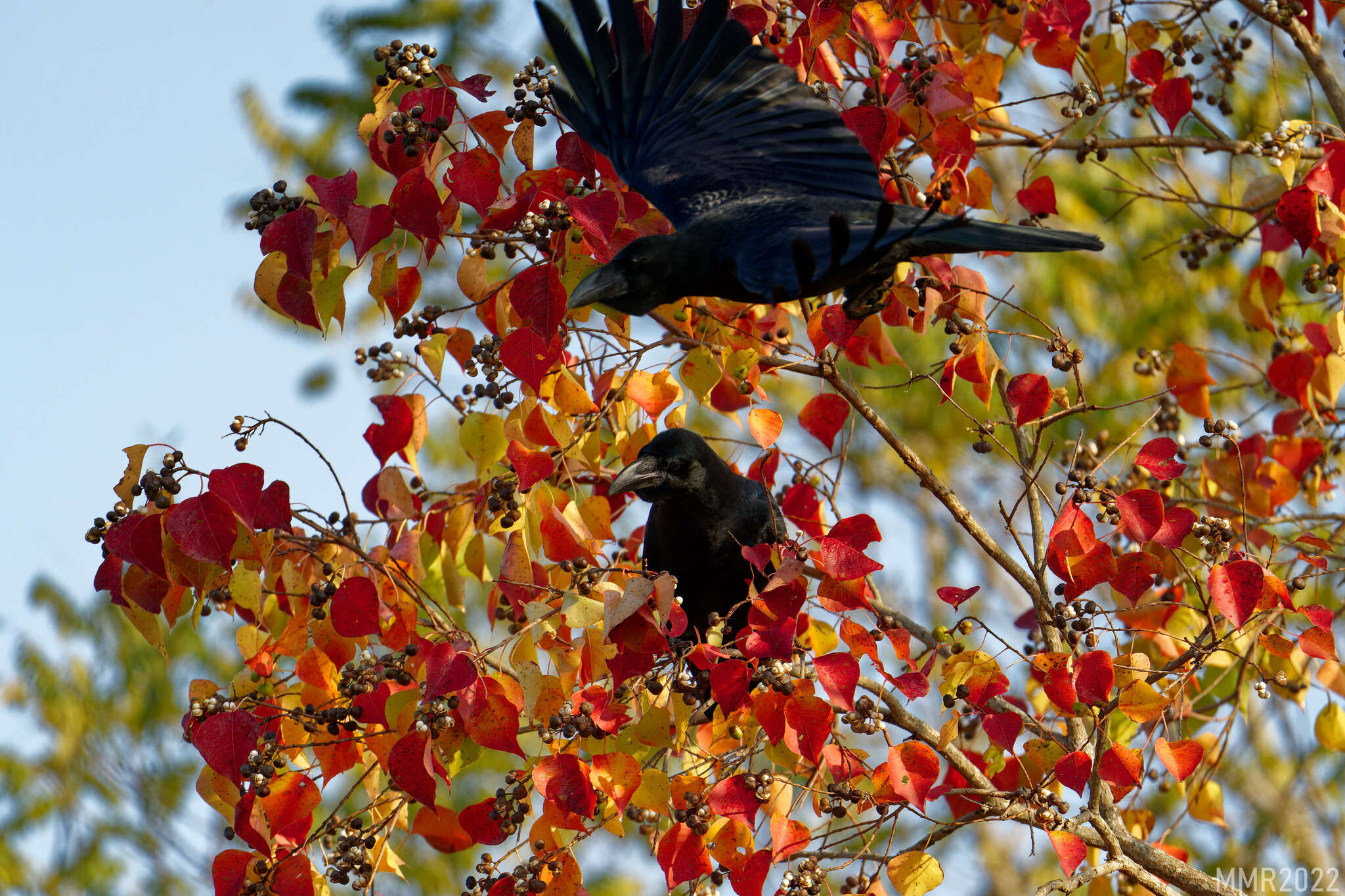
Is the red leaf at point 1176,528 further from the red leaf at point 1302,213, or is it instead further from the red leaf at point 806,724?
the red leaf at point 806,724

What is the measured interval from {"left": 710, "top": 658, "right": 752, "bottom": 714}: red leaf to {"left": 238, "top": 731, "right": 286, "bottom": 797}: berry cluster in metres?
0.88

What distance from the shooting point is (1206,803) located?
303 cm

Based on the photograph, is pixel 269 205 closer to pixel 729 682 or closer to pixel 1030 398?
pixel 729 682

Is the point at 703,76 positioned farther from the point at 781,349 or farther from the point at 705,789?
the point at 705,789

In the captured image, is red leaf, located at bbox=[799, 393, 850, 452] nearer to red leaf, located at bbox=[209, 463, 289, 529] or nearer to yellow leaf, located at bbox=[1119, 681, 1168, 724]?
yellow leaf, located at bbox=[1119, 681, 1168, 724]

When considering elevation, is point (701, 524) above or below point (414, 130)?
below

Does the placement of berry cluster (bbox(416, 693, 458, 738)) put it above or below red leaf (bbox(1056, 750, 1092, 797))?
above

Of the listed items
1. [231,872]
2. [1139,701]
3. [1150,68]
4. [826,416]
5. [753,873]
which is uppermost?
[1150,68]

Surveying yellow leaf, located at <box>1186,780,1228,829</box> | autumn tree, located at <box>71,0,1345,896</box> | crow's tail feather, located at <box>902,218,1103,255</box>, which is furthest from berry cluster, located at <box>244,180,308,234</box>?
yellow leaf, located at <box>1186,780,1228,829</box>

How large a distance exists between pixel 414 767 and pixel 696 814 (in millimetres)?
557

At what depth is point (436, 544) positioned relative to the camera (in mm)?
2896

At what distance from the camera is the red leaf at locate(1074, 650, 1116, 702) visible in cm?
226

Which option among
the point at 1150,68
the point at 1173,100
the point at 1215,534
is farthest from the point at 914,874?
the point at 1150,68

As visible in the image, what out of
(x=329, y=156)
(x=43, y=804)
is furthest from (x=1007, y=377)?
(x=329, y=156)
